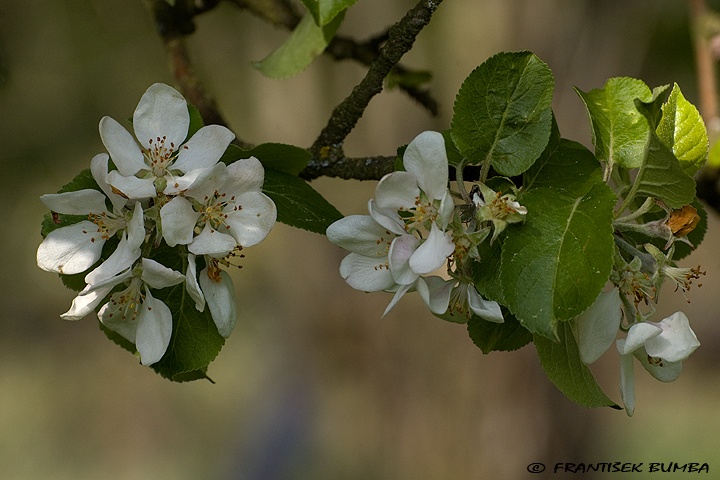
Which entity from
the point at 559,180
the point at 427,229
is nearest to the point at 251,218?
the point at 427,229

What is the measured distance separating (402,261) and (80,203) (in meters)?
0.27

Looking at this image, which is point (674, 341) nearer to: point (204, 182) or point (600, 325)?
point (600, 325)

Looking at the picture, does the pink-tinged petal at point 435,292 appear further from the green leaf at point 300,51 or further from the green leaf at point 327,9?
the green leaf at point 300,51

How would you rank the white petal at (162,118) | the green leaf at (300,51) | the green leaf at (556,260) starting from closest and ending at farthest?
the green leaf at (556,260)
the white petal at (162,118)
the green leaf at (300,51)

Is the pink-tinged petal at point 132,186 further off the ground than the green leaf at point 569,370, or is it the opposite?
the pink-tinged petal at point 132,186

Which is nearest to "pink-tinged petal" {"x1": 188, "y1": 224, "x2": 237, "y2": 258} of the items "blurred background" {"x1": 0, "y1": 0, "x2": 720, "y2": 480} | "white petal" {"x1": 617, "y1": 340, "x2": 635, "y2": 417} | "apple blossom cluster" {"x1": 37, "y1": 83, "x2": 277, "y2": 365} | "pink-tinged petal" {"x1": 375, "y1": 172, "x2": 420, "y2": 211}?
"apple blossom cluster" {"x1": 37, "y1": 83, "x2": 277, "y2": 365}

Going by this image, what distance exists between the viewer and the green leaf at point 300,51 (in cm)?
85

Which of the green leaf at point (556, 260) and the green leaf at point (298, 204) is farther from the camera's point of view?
the green leaf at point (298, 204)

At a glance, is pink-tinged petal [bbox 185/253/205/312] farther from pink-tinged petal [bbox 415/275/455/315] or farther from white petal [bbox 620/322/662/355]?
white petal [bbox 620/322/662/355]

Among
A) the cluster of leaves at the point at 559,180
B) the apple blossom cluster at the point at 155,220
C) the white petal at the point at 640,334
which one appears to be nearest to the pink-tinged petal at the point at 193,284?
the apple blossom cluster at the point at 155,220

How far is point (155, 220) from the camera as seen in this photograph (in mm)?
541

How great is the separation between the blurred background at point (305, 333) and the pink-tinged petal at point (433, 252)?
1564mm

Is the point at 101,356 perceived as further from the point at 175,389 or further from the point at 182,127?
the point at 182,127

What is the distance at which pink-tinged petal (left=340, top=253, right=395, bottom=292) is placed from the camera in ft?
1.82
